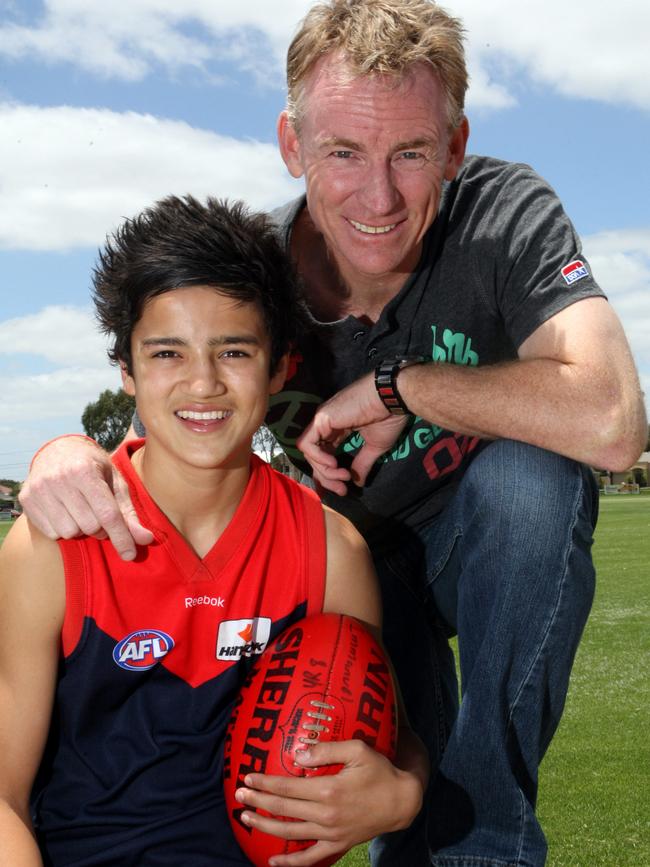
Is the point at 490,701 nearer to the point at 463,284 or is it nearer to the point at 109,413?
the point at 463,284

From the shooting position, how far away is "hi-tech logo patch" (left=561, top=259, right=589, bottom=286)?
131 inches

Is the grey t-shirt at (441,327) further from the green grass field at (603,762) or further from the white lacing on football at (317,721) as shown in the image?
the green grass field at (603,762)

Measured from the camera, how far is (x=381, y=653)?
9.04 feet

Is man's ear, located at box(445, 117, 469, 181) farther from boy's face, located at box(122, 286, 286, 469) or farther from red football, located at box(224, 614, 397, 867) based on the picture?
red football, located at box(224, 614, 397, 867)

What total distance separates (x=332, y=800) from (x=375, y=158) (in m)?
2.01

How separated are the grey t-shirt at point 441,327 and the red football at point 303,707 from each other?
996 millimetres

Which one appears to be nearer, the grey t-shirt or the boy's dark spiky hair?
the boy's dark spiky hair

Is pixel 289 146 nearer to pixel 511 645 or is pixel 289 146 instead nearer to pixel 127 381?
pixel 127 381

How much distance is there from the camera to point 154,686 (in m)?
2.78

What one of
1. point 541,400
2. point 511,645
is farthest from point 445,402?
point 511,645

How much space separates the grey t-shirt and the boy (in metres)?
0.59

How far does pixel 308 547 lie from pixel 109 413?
7643cm

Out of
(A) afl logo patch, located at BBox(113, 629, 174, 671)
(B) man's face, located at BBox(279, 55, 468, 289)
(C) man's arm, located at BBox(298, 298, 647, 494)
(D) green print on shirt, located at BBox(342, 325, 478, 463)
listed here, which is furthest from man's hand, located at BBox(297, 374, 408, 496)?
(A) afl logo patch, located at BBox(113, 629, 174, 671)

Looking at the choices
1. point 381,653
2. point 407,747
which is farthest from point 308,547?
point 407,747
